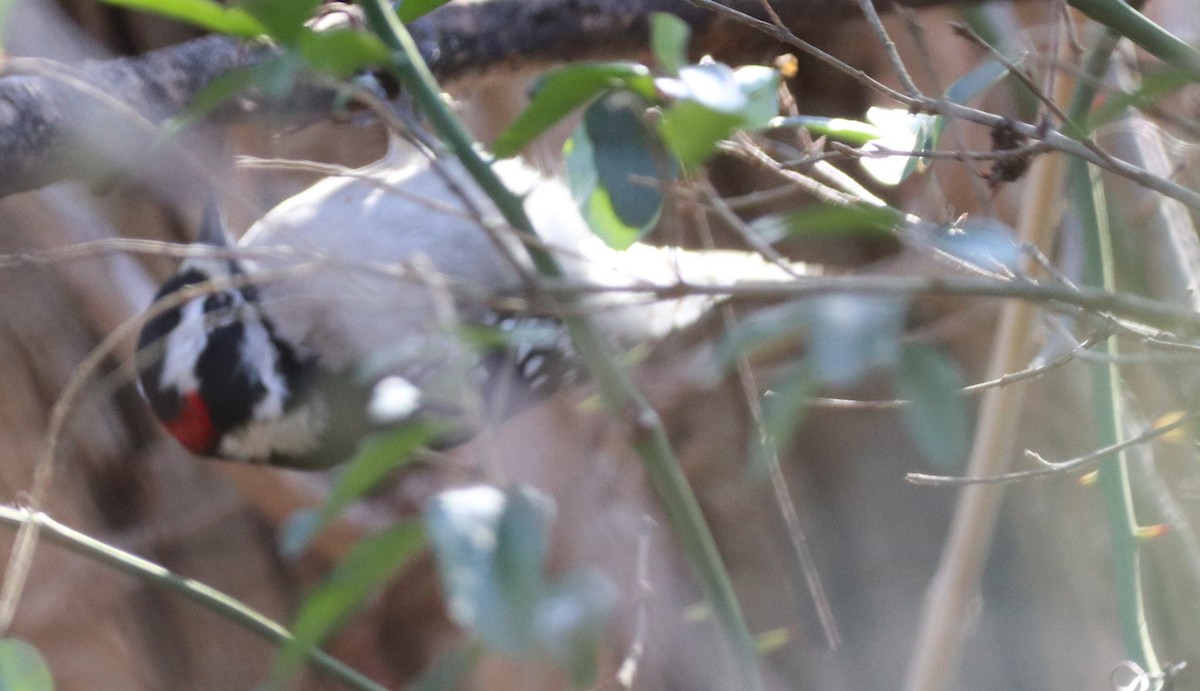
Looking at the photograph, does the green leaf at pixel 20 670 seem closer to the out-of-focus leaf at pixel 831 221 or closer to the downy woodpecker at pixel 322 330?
the out-of-focus leaf at pixel 831 221

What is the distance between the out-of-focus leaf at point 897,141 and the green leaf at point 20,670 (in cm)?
43

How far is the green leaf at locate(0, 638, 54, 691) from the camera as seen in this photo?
17.6 inches

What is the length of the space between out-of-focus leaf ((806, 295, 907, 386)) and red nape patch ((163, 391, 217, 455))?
1081 millimetres

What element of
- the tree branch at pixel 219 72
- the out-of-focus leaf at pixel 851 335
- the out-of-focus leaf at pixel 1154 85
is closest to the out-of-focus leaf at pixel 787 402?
the out-of-focus leaf at pixel 851 335

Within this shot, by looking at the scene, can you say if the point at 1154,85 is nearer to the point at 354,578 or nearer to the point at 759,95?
the point at 759,95

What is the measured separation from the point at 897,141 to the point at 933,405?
32cm

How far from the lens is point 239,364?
4.23ft

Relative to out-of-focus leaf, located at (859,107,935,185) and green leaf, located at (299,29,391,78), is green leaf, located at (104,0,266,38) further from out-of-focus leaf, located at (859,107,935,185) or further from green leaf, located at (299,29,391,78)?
out-of-focus leaf, located at (859,107,935,185)

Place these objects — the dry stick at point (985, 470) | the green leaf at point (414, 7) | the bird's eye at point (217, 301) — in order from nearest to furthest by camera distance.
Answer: the green leaf at point (414, 7), the dry stick at point (985, 470), the bird's eye at point (217, 301)

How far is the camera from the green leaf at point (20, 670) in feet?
1.47

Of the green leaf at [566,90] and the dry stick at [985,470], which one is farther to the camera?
the dry stick at [985,470]

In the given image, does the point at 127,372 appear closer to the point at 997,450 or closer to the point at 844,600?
the point at 997,450

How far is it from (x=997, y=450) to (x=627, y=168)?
1.68 feet

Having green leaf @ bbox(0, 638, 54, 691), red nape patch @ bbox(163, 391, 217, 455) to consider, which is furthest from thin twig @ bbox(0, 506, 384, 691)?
red nape patch @ bbox(163, 391, 217, 455)
